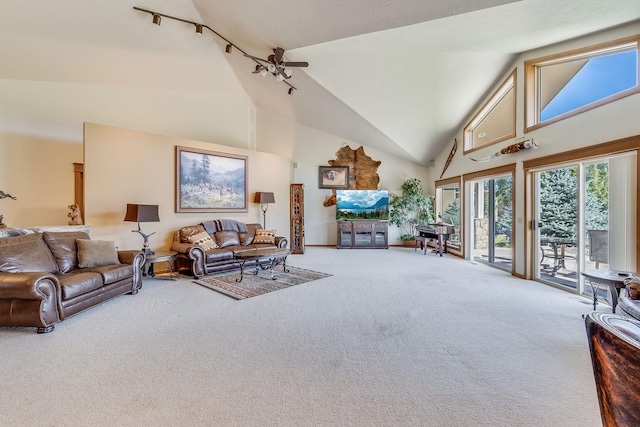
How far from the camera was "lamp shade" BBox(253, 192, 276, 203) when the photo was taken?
668cm

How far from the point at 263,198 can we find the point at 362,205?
3106mm

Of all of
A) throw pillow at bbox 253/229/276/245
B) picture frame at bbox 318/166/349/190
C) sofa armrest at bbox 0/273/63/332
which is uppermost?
picture frame at bbox 318/166/349/190

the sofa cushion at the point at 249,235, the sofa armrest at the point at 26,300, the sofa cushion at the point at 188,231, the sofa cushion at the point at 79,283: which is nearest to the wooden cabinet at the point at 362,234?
the sofa cushion at the point at 249,235

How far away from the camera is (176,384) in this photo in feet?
6.17

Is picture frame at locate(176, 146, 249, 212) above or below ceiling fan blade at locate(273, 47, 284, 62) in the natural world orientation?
below

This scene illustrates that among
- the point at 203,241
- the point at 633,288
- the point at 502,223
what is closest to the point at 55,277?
the point at 203,241

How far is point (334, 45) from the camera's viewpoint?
4121 mm

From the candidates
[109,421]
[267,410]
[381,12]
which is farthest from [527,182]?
[109,421]

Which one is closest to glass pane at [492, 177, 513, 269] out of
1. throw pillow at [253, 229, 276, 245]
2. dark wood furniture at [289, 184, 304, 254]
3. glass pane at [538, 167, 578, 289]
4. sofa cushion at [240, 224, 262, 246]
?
glass pane at [538, 167, 578, 289]

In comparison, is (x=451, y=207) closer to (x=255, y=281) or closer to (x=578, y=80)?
(x=578, y=80)

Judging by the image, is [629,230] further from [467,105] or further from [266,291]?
[266,291]

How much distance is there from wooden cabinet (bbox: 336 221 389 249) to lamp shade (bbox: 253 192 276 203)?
93.2 inches

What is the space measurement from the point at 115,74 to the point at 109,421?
6.18 m

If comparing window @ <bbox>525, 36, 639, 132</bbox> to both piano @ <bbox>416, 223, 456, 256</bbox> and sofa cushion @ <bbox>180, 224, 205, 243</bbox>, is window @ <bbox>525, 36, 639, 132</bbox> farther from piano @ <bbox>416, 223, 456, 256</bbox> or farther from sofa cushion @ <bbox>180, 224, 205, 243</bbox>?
sofa cushion @ <bbox>180, 224, 205, 243</bbox>
